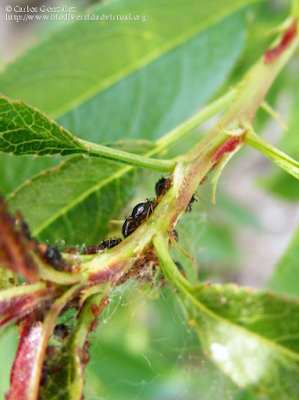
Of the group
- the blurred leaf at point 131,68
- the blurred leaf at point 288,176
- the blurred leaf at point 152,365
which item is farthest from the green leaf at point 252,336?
the blurred leaf at point 288,176

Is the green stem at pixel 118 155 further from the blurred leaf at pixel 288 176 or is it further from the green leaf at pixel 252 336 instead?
the blurred leaf at pixel 288 176

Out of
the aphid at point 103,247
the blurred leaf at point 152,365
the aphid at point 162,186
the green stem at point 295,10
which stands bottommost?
the blurred leaf at point 152,365

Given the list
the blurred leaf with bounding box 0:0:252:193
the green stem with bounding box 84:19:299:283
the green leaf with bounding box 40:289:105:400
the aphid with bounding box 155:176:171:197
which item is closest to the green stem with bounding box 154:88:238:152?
the green stem with bounding box 84:19:299:283

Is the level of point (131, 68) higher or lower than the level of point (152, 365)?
higher

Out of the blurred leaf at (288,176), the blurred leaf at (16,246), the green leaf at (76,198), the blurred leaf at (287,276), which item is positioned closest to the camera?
the blurred leaf at (16,246)

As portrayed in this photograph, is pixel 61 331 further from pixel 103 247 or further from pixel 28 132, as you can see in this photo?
pixel 28 132

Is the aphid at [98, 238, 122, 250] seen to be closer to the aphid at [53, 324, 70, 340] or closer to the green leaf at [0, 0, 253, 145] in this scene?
the aphid at [53, 324, 70, 340]

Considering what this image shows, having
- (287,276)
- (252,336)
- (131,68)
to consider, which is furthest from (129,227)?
(131,68)
